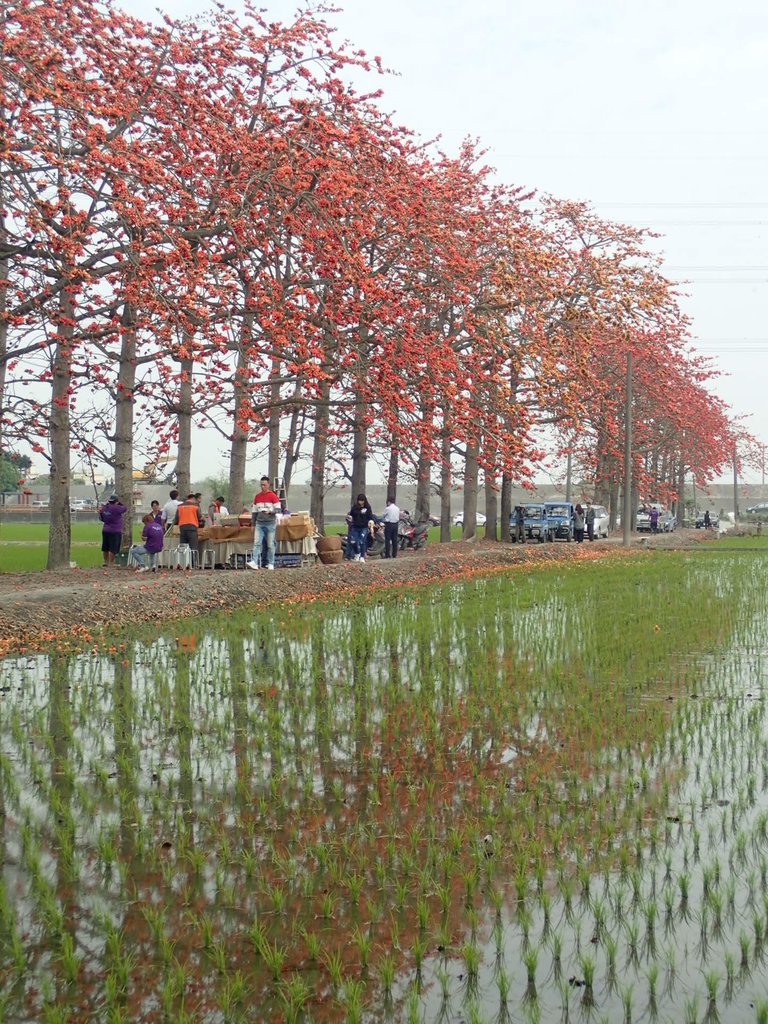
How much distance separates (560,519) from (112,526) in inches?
1163

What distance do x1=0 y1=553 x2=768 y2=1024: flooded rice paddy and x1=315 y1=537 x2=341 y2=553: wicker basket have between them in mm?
14091

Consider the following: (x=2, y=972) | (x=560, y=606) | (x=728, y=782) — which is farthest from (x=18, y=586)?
(x=2, y=972)

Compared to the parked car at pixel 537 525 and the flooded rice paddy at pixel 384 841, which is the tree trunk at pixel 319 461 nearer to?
the parked car at pixel 537 525

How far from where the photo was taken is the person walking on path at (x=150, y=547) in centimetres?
2388

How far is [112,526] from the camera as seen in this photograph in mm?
26328

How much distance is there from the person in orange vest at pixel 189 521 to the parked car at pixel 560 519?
29.0m

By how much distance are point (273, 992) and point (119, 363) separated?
22184 millimetres

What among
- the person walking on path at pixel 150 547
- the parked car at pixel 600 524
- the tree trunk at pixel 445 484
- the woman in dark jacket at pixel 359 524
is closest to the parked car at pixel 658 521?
the parked car at pixel 600 524

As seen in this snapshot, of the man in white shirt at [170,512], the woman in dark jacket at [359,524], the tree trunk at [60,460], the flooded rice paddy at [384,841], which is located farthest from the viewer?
the woman in dark jacket at [359,524]

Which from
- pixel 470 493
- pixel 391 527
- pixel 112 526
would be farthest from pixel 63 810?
pixel 470 493

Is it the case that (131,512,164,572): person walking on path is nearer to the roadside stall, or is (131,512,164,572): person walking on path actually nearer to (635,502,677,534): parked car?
the roadside stall

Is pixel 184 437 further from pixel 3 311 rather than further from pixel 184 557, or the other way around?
pixel 3 311

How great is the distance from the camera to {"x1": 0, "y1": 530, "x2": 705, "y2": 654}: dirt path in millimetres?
16172

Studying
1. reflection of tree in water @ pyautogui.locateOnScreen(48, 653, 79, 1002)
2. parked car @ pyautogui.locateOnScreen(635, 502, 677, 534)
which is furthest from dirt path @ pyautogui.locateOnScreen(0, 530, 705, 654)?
parked car @ pyautogui.locateOnScreen(635, 502, 677, 534)
